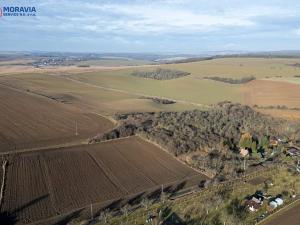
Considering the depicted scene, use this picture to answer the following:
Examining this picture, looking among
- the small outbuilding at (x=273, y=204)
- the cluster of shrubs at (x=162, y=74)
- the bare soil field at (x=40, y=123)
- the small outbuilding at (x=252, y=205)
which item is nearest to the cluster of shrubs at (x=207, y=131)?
the bare soil field at (x=40, y=123)

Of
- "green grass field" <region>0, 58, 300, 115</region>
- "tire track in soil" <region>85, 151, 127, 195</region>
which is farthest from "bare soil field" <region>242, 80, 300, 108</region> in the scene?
"tire track in soil" <region>85, 151, 127, 195</region>

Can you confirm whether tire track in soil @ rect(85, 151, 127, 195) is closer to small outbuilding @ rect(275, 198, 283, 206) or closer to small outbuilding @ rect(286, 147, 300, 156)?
small outbuilding @ rect(275, 198, 283, 206)

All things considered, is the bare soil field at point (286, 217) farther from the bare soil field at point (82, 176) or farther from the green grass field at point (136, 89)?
the green grass field at point (136, 89)

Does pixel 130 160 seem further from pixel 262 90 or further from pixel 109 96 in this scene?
pixel 262 90

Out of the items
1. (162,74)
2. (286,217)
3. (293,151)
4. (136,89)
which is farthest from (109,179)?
(162,74)

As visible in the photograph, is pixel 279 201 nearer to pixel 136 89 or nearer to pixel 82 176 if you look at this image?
pixel 82 176

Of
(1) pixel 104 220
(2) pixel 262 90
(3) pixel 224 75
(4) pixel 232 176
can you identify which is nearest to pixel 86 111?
(4) pixel 232 176
